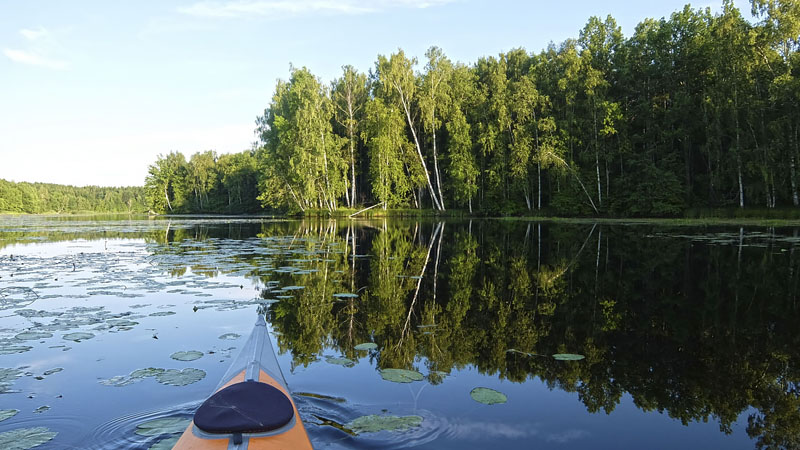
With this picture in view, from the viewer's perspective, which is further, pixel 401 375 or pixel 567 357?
pixel 567 357

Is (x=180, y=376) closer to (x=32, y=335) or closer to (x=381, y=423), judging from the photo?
(x=381, y=423)

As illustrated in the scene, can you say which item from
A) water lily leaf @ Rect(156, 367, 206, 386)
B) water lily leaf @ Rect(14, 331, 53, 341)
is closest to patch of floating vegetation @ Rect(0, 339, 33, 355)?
water lily leaf @ Rect(14, 331, 53, 341)

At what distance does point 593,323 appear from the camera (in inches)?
268

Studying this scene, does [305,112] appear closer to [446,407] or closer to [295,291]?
[295,291]

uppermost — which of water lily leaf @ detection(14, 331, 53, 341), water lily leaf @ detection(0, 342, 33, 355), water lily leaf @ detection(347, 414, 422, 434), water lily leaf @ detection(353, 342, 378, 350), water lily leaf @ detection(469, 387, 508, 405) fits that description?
water lily leaf @ detection(14, 331, 53, 341)

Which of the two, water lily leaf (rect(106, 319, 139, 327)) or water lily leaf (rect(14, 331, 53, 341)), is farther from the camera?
water lily leaf (rect(106, 319, 139, 327))

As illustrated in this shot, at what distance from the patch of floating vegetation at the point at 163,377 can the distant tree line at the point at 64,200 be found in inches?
4864

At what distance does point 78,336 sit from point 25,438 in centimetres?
299

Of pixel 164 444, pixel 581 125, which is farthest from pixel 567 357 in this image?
pixel 581 125

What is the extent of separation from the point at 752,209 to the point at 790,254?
64.8 feet

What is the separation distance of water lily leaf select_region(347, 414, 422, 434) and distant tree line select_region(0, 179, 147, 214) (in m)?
126

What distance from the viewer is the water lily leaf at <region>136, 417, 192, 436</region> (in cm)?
367

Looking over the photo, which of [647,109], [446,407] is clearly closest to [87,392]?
[446,407]

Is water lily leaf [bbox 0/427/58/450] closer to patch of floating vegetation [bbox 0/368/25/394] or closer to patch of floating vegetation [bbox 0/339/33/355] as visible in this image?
patch of floating vegetation [bbox 0/368/25/394]
